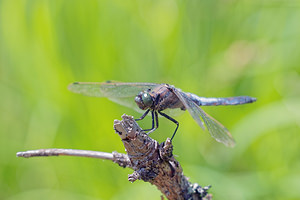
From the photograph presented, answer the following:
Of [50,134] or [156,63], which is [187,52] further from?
[50,134]

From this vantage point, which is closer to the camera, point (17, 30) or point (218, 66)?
point (218, 66)

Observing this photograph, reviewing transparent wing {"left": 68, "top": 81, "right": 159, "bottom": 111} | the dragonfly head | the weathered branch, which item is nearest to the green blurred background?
transparent wing {"left": 68, "top": 81, "right": 159, "bottom": 111}

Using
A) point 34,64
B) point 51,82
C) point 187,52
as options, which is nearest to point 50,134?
point 51,82

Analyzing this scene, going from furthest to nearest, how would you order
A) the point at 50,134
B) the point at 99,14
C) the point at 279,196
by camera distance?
1. the point at 99,14
2. the point at 50,134
3. the point at 279,196

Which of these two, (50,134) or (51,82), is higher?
(51,82)

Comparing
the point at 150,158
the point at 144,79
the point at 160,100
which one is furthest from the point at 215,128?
the point at 144,79

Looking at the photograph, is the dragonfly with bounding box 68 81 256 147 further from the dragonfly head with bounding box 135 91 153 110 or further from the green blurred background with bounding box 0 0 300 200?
the green blurred background with bounding box 0 0 300 200

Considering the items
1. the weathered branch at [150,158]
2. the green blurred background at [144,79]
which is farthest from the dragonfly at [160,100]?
the green blurred background at [144,79]
